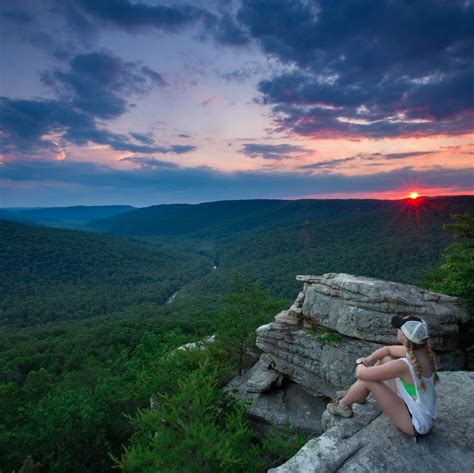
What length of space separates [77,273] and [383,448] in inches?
5542

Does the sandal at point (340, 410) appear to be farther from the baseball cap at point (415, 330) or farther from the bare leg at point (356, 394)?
the baseball cap at point (415, 330)

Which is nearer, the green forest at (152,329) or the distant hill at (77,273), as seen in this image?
the green forest at (152,329)

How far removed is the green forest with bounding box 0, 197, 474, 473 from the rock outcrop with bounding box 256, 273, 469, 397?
6.91ft

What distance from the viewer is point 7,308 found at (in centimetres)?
9069

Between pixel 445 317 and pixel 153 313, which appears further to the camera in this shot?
pixel 153 313

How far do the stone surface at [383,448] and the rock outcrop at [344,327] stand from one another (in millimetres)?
4863

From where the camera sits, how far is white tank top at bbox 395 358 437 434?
6793 mm

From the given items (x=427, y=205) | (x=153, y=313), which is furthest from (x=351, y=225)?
(x=153, y=313)

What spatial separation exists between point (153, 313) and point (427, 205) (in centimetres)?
12552

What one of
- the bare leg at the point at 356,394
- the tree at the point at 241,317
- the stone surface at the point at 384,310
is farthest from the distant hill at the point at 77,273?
the bare leg at the point at 356,394

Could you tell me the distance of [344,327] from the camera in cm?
1391

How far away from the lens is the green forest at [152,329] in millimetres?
A: 11508

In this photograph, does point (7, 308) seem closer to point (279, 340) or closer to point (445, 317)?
point (279, 340)

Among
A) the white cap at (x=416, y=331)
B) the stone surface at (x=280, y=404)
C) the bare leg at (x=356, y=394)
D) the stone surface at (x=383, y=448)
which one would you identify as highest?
the white cap at (x=416, y=331)
